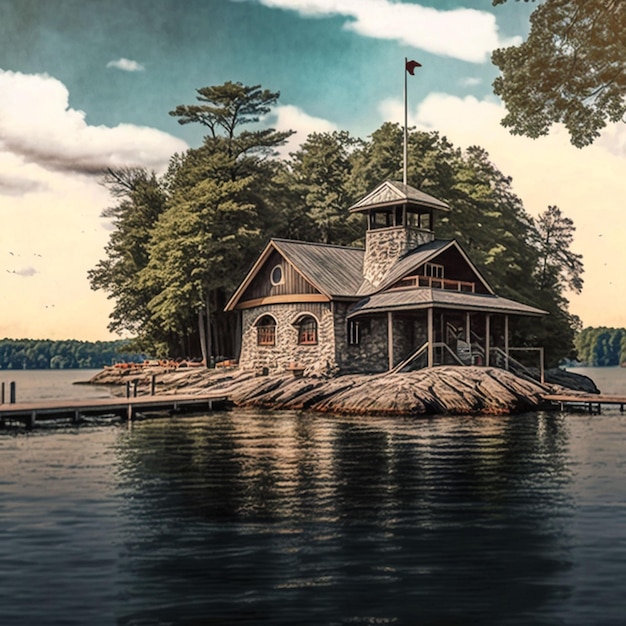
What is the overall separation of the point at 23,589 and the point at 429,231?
36802 mm

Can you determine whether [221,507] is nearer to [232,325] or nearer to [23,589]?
[23,589]

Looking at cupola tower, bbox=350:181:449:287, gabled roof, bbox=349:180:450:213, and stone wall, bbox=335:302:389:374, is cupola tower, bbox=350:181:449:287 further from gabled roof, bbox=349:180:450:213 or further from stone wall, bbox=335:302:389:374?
stone wall, bbox=335:302:389:374

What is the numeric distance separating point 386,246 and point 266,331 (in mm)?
7615

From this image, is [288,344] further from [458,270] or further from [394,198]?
[458,270]

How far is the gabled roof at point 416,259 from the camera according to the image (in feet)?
135

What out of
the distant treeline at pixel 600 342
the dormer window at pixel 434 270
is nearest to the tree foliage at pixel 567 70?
the dormer window at pixel 434 270

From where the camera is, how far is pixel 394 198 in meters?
42.8

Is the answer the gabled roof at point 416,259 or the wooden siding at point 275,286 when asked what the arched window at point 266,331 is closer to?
the wooden siding at point 275,286

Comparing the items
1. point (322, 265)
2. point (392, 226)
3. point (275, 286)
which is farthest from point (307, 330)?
point (392, 226)

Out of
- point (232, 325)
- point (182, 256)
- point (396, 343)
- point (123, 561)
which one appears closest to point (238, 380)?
point (396, 343)

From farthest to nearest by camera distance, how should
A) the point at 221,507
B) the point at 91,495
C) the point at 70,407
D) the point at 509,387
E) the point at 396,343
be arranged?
the point at 396,343 → the point at 509,387 → the point at 70,407 → the point at 91,495 → the point at 221,507

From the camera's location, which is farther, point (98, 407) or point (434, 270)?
point (434, 270)

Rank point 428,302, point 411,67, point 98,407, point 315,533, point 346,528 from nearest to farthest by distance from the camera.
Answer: point 315,533 → point 346,528 → point 98,407 → point 428,302 → point 411,67

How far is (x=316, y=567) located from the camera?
34.5 feet
